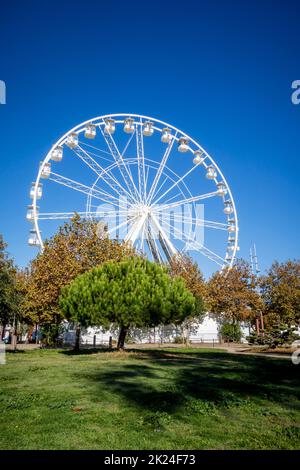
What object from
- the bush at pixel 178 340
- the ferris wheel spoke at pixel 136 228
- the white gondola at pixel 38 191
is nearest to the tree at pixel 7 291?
the white gondola at pixel 38 191

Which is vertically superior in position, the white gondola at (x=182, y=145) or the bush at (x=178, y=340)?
the white gondola at (x=182, y=145)

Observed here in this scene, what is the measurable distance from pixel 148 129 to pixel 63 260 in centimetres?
1413

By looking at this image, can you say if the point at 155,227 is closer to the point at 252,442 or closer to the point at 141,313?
the point at 141,313

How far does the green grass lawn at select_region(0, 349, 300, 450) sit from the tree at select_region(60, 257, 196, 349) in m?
8.50

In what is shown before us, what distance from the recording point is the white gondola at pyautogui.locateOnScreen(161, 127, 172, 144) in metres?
35.0

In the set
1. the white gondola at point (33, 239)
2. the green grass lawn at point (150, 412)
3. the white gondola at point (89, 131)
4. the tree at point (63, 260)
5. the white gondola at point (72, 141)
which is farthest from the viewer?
the white gondola at point (89, 131)

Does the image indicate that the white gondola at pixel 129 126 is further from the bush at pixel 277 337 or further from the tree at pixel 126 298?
the bush at pixel 277 337

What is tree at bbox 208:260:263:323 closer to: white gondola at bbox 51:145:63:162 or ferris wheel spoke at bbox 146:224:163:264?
ferris wheel spoke at bbox 146:224:163:264

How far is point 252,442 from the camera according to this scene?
5.47m

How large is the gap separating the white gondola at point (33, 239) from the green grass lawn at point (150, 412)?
17.9 metres

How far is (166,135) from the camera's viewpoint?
35094 millimetres

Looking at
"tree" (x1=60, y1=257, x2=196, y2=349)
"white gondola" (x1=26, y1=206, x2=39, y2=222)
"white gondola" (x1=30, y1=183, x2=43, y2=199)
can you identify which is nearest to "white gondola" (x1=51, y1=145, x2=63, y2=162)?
"white gondola" (x1=30, y1=183, x2=43, y2=199)

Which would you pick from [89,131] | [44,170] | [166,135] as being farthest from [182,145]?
[44,170]

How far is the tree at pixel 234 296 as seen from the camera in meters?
45.1
